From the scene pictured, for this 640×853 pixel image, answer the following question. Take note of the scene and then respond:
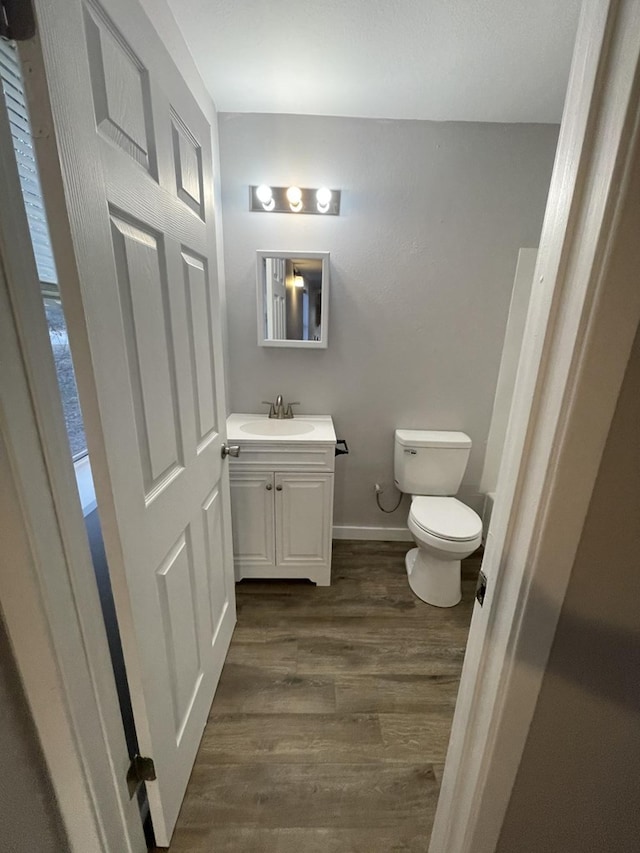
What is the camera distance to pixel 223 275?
6.08 feet

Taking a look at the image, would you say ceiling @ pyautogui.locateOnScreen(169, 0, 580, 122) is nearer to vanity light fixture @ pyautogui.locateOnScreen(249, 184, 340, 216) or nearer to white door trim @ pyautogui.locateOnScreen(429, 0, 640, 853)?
vanity light fixture @ pyautogui.locateOnScreen(249, 184, 340, 216)

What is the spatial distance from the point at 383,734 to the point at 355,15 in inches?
97.0

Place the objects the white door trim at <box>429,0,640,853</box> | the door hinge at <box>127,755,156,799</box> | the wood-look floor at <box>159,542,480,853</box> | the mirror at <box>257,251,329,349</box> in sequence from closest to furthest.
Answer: the white door trim at <box>429,0,640,853</box> < the door hinge at <box>127,755,156,799</box> < the wood-look floor at <box>159,542,480,853</box> < the mirror at <box>257,251,329,349</box>

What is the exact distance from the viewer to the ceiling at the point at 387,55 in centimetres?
112

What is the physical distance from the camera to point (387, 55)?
129 cm

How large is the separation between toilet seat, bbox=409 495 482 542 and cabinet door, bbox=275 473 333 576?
1.53 ft

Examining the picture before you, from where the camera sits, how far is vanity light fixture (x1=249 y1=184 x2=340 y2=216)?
1742mm

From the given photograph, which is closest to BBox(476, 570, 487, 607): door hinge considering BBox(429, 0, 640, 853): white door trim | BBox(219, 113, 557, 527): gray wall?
BBox(429, 0, 640, 853): white door trim

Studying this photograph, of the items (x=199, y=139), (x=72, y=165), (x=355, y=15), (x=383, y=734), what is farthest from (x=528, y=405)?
(x=355, y=15)

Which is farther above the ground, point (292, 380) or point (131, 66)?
point (131, 66)

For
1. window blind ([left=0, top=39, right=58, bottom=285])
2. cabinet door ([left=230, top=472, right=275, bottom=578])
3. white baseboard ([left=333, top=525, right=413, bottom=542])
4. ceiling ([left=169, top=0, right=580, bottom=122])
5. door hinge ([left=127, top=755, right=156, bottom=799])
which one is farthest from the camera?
white baseboard ([left=333, top=525, right=413, bottom=542])

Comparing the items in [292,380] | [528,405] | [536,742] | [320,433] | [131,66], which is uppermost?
[131,66]

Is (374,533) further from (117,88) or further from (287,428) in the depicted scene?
(117,88)

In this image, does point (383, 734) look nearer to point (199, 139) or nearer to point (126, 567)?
point (126, 567)
